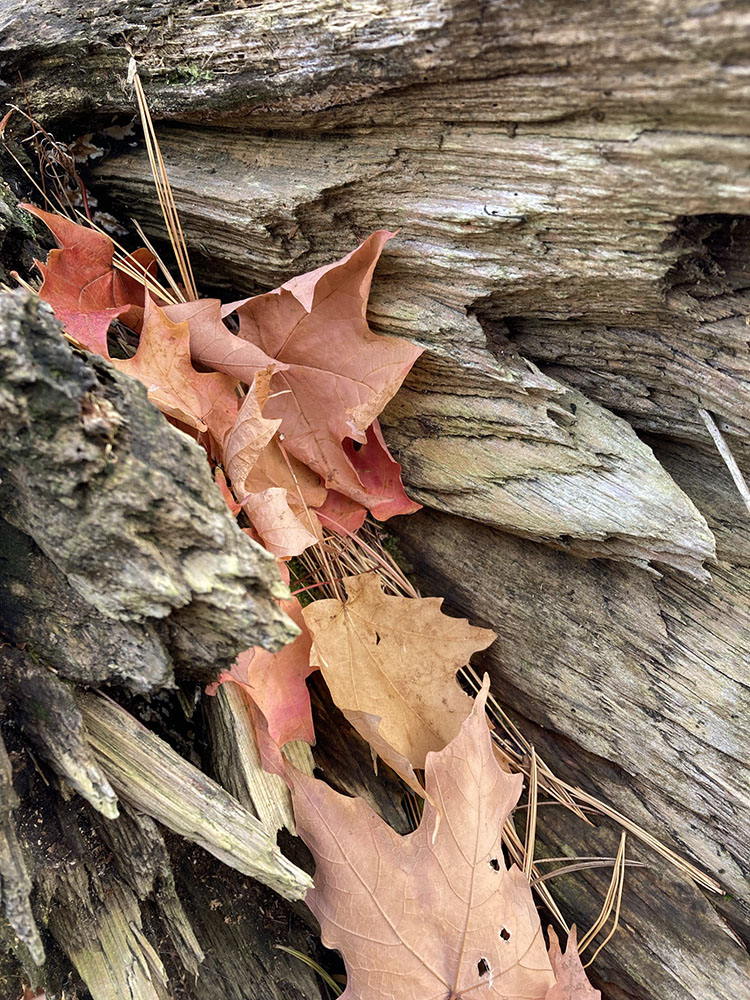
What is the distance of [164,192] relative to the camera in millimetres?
1736

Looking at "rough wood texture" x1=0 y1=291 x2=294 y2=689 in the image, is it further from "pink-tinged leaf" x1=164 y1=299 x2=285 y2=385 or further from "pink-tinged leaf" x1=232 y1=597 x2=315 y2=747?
"pink-tinged leaf" x1=164 y1=299 x2=285 y2=385

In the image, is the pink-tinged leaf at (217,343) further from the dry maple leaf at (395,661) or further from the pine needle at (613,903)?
the pine needle at (613,903)

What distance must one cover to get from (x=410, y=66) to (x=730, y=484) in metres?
1.14

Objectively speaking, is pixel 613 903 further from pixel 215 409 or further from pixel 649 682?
pixel 215 409

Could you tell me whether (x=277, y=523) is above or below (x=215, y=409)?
below

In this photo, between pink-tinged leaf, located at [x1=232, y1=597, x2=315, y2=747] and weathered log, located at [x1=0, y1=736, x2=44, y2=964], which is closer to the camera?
weathered log, located at [x1=0, y1=736, x2=44, y2=964]

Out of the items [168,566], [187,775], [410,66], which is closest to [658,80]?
[410,66]

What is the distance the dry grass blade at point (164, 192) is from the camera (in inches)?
65.9

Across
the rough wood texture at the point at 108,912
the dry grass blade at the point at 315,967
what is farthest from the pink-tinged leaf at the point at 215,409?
the dry grass blade at the point at 315,967

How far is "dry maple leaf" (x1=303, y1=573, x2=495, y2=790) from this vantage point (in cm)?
152

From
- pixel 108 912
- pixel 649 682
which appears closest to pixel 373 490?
pixel 649 682

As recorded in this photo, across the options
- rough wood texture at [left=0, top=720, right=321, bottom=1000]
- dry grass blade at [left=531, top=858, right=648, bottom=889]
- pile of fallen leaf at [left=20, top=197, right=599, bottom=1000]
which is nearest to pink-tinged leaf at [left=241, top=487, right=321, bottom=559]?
pile of fallen leaf at [left=20, top=197, right=599, bottom=1000]

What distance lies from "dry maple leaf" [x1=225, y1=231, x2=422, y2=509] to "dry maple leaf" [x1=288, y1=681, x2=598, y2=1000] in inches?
25.5

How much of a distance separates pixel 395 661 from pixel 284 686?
258mm
